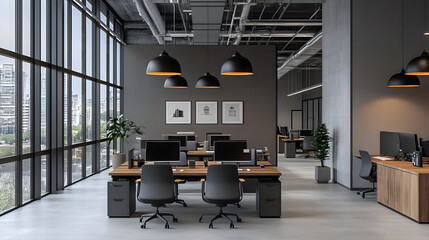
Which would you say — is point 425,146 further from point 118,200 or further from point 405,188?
point 118,200

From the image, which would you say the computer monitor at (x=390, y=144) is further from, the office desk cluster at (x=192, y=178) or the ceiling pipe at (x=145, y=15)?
the ceiling pipe at (x=145, y=15)

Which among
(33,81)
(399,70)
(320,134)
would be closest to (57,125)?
(33,81)

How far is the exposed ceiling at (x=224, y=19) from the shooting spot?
34.6ft

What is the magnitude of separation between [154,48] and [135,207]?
7.87 m

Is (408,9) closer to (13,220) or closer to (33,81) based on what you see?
(33,81)

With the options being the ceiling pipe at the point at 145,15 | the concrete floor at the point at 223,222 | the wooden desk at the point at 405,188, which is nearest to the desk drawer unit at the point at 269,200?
the concrete floor at the point at 223,222

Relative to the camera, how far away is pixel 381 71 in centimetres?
902

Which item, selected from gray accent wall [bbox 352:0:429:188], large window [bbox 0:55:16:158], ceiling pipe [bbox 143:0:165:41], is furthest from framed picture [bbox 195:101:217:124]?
large window [bbox 0:55:16:158]

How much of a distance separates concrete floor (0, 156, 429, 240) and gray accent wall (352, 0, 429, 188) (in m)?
1.57

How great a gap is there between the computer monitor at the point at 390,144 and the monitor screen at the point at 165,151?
4036 millimetres

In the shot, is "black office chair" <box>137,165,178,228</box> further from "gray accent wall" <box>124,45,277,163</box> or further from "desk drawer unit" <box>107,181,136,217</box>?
"gray accent wall" <box>124,45,277,163</box>

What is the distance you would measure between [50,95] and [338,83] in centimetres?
646

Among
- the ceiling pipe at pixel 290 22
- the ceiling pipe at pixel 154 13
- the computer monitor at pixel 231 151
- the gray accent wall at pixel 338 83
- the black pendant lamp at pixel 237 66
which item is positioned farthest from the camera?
the ceiling pipe at pixel 290 22

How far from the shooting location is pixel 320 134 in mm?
10000
